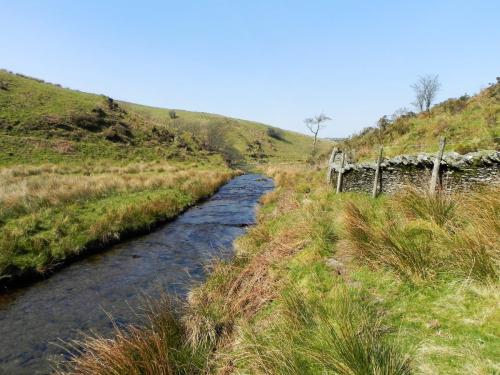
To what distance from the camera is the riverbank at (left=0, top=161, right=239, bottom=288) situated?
33.2 feet

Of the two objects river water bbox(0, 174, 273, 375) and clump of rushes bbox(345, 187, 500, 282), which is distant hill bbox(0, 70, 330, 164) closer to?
river water bbox(0, 174, 273, 375)

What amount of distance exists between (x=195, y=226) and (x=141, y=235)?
276 cm

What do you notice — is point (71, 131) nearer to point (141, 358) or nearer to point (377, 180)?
point (377, 180)

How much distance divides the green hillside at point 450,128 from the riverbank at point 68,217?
14.5 meters

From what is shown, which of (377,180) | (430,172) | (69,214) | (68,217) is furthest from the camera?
(69,214)

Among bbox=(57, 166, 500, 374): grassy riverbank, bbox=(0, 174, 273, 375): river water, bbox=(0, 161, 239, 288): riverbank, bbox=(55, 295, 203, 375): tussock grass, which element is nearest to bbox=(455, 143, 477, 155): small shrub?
bbox=(57, 166, 500, 374): grassy riverbank

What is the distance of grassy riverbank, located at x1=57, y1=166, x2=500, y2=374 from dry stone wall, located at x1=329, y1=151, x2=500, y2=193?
2846 millimetres

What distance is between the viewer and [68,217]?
13227 millimetres

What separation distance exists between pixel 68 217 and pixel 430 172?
1321 cm

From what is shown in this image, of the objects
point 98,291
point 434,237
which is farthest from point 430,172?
point 98,291

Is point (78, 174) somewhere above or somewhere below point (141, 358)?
below

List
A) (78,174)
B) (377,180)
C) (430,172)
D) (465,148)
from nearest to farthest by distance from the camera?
(430,172)
(377,180)
(465,148)
(78,174)

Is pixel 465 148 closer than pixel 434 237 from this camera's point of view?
No

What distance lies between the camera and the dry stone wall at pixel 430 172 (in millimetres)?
9320
